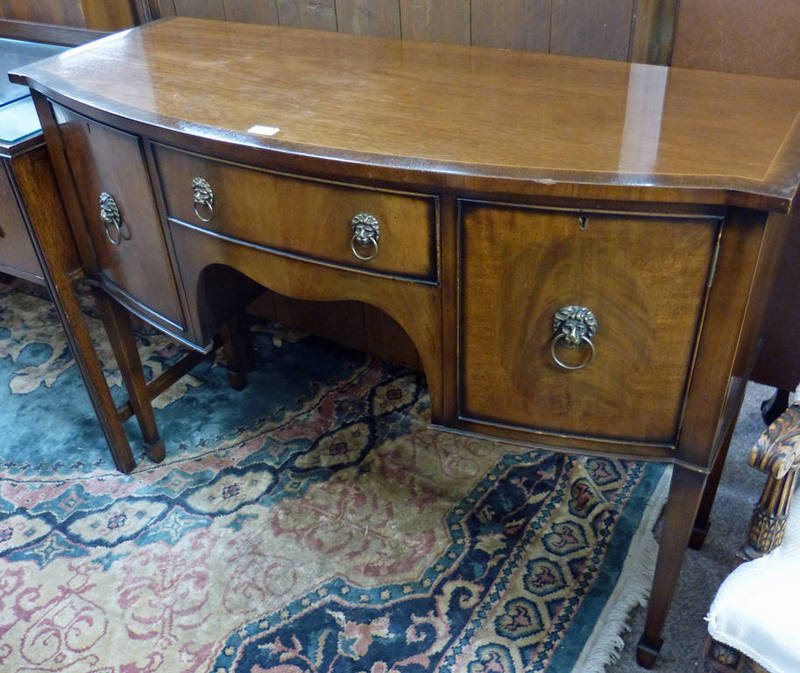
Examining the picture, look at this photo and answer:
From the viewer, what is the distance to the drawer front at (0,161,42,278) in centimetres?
137

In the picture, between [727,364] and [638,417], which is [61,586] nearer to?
[638,417]

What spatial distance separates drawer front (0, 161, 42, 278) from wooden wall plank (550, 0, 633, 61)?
37.0 inches

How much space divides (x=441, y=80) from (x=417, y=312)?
1.23ft

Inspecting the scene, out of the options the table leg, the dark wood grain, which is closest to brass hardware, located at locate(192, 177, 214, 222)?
the dark wood grain

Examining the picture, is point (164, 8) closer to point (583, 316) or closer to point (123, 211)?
point (123, 211)

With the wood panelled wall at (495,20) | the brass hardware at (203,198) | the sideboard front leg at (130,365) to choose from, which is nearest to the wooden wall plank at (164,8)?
the wood panelled wall at (495,20)

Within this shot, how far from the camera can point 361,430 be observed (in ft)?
5.61

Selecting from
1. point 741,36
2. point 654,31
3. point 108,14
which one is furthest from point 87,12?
point 741,36

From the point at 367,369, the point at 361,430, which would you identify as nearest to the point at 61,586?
the point at 361,430

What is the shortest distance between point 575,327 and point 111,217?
2.53 feet

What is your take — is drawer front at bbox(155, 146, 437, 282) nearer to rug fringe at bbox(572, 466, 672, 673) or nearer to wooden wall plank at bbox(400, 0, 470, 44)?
wooden wall plank at bbox(400, 0, 470, 44)

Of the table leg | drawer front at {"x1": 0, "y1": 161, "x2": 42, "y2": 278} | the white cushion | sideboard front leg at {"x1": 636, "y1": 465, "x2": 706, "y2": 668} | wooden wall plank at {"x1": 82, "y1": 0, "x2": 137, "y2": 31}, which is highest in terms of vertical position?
wooden wall plank at {"x1": 82, "y1": 0, "x2": 137, "y2": 31}

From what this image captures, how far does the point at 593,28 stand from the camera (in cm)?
126

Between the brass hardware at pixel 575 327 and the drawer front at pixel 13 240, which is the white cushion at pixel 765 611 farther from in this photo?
the drawer front at pixel 13 240
